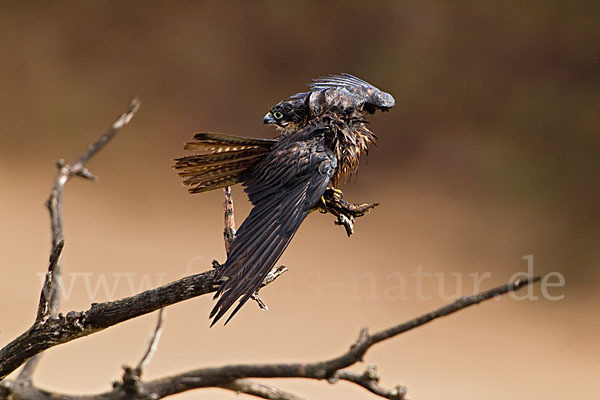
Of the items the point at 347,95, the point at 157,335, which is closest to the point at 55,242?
the point at 157,335

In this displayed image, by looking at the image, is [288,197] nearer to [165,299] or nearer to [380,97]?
[165,299]

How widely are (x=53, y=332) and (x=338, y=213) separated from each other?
67cm

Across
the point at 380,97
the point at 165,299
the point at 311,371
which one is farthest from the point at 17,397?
the point at 380,97

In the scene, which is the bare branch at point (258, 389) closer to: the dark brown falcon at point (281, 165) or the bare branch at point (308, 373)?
the bare branch at point (308, 373)

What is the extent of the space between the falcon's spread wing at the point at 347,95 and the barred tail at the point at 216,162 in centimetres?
24

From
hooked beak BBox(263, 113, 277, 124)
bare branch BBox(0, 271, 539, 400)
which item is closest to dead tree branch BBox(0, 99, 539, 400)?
bare branch BBox(0, 271, 539, 400)

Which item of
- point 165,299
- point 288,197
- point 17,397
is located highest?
point 288,197

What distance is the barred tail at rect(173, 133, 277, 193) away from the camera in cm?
164

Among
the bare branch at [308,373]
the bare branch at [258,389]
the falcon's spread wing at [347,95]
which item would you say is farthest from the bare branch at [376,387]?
the falcon's spread wing at [347,95]

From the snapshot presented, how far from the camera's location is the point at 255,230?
1.44 meters

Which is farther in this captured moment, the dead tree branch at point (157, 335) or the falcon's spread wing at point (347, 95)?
the falcon's spread wing at point (347, 95)

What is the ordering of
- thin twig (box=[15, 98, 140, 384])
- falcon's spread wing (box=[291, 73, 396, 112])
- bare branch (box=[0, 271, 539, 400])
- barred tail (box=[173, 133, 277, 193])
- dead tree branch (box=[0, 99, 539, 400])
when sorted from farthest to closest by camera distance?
falcon's spread wing (box=[291, 73, 396, 112]) < barred tail (box=[173, 133, 277, 193]) < thin twig (box=[15, 98, 140, 384]) < dead tree branch (box=[0, 99, 539, 400]) < bare branch (box=[0, 271, 539, 400])

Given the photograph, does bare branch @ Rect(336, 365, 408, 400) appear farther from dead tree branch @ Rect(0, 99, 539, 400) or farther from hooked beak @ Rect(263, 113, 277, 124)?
hooked beak @ Rect(263, 113, 277, 124)

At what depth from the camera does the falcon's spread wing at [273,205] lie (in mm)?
A: 1314
